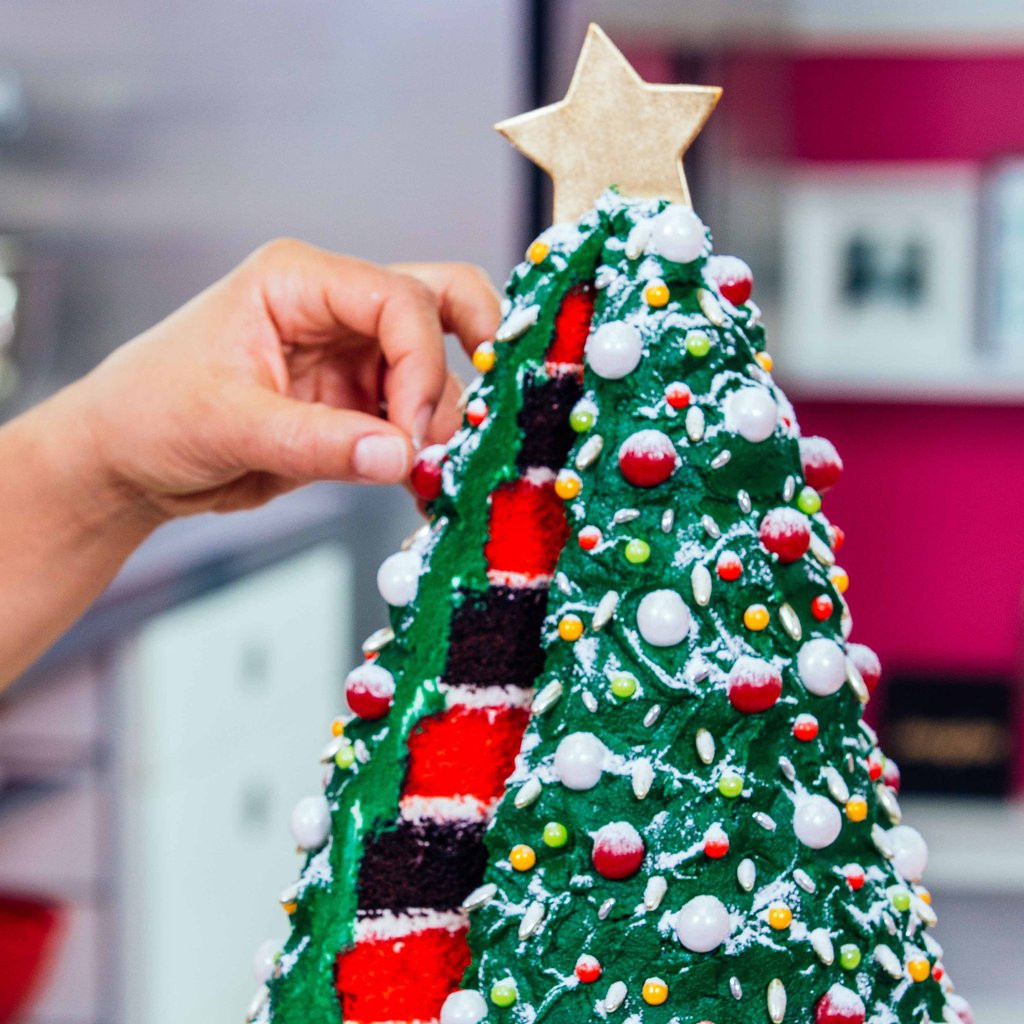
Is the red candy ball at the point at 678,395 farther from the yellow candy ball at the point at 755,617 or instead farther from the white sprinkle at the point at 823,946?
the white sprinkle at the point at 823,946

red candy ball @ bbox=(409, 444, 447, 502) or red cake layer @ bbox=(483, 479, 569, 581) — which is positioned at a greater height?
red candy ball @ bbox=(409, 444, 447, 502)

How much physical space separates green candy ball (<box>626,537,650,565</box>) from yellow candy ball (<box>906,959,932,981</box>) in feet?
0.66

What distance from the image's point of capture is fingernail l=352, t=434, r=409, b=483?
2.62 feet

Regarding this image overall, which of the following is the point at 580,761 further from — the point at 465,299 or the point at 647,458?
the point at 465,299

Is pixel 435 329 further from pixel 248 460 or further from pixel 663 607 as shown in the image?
pixel 663 607

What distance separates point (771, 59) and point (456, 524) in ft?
10.1

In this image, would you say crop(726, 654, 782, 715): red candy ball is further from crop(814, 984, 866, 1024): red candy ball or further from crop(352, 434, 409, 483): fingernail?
crop(352, 434, 409, 483): fingernail

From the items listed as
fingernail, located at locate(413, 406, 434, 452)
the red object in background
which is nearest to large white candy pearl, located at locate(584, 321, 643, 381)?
fingernail, located at locate(413, 406, 434, 452)

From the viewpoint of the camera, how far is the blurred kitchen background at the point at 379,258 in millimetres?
1945

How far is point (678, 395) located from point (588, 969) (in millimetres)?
226

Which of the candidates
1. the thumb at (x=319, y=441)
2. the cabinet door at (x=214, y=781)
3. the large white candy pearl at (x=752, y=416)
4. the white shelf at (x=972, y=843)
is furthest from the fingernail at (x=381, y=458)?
the white shelf at (x=972, y=843)

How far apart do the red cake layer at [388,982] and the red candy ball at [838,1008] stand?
14 cm

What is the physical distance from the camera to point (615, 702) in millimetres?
548

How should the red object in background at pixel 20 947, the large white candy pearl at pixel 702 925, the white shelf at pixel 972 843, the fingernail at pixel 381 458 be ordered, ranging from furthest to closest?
the white shelf at pixel 972 843, the red object in background at pixel 20 947, the fingernail at pixel 381 458, the large white candy pearl at pixel 702 925
